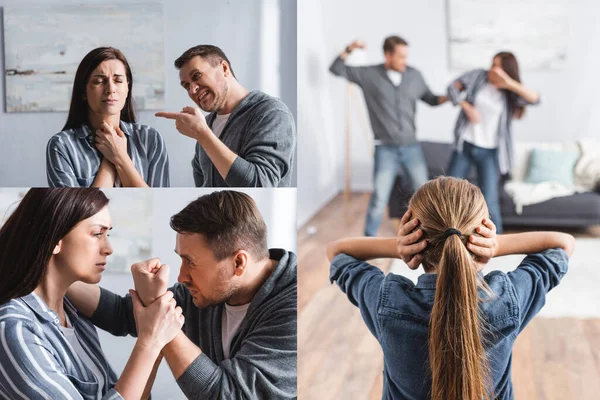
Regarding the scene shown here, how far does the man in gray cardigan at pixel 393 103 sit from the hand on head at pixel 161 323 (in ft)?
12.0

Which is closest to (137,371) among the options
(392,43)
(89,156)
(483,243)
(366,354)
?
(89,156)

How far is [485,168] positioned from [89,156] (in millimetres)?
3991

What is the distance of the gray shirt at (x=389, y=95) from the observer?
17.6ft

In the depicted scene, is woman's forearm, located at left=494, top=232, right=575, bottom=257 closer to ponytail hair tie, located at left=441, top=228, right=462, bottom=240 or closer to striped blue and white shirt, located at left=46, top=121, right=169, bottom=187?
ponytail hair tie, located at left=441, top=228, right=462, bottom=240

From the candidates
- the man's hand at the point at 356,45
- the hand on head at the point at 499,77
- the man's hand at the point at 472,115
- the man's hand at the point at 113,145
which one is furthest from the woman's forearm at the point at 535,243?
the hand on head at the point at 499,77

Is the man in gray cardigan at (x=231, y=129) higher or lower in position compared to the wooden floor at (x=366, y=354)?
higher

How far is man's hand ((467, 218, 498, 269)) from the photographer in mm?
1382

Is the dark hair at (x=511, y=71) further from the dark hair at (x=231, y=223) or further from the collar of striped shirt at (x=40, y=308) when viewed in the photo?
the collar of striped shirt at (x=40, y=308)

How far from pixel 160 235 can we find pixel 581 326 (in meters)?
3.09

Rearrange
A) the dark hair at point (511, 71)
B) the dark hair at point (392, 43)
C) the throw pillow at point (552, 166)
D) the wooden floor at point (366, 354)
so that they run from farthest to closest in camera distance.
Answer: the throw pillow at point (552, 166) < the dark hair at point (511, 71) < the dark hair at point (392, 43) < the wooden floor at point (366, 354)

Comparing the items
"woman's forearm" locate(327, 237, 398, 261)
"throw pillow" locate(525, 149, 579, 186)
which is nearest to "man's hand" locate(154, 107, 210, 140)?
"woman's forearm" locate(327, 237, 398, 261)

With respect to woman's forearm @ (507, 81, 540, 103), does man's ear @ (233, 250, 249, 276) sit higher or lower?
lower

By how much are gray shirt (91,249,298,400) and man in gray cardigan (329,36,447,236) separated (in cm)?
362

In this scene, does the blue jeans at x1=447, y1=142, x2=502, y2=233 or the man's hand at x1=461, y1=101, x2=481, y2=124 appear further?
the man's hand at x1=461, y1=101, x2=481, y2=124
